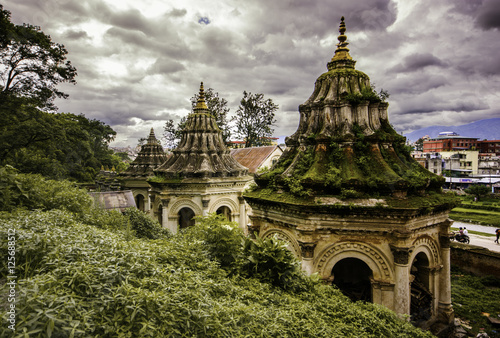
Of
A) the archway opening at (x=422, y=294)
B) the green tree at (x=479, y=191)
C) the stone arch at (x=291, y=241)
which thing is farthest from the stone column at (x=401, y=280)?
the green tree at (x=479, y=191)

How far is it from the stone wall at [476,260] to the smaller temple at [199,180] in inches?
523

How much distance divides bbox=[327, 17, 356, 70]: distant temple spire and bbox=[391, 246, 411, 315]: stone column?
21.9ft

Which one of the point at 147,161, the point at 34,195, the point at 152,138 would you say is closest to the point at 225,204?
Result: the point at 34,195

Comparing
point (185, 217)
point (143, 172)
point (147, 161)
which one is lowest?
point (185, 217)

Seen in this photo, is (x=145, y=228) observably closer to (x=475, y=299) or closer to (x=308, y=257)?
(x=308, y=257)

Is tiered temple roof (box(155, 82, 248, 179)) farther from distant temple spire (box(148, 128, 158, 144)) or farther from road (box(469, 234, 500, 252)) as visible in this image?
road (box(469, 234, 500, 252))

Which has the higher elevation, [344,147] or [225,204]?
[344,147]

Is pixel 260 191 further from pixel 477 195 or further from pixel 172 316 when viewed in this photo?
pixel 477 195

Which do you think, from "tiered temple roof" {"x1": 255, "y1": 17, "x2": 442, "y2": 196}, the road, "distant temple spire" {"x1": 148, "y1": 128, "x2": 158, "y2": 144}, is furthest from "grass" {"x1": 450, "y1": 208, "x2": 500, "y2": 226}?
"distant temple spire" {"x1": 148, "y1": 128, "x2": 158, "y2": 144}

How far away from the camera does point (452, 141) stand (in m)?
88.7

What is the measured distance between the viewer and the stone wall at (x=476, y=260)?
53.9 ft

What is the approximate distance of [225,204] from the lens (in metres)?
17.9

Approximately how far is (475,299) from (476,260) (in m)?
4.97

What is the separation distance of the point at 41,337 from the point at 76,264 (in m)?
1.33
